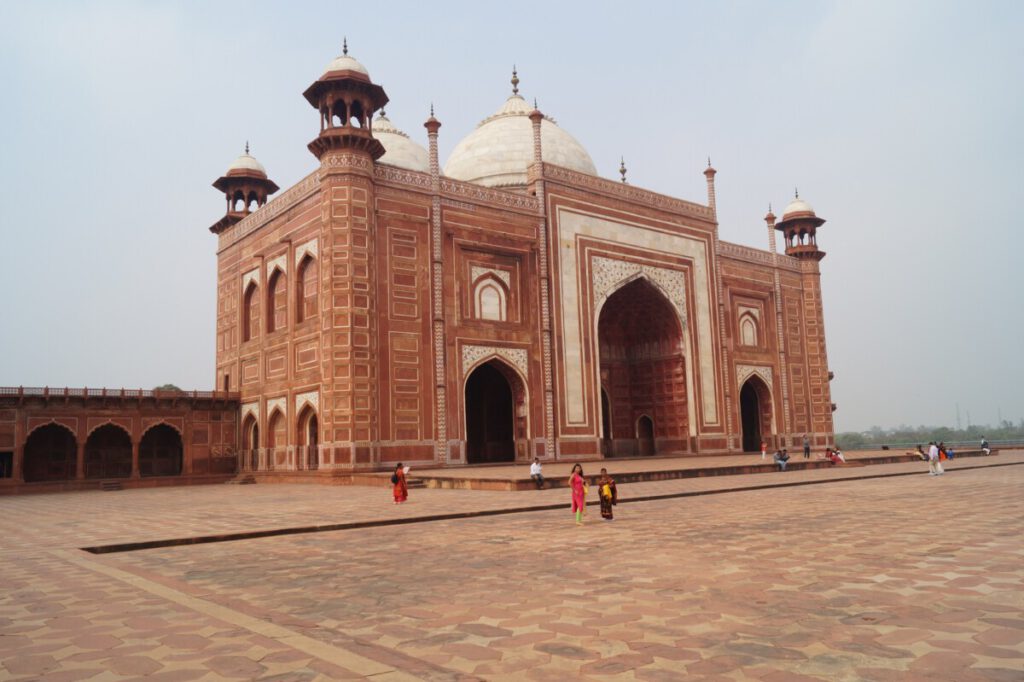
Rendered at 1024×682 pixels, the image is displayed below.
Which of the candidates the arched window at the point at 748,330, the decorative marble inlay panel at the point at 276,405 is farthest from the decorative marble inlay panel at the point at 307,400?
the arched window at the point at 748,330

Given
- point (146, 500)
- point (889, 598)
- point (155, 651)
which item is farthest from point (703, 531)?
point (146, 500)

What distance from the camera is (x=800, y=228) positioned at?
33.1 meters

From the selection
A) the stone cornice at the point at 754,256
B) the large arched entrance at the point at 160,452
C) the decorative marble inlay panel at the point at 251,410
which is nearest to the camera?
the large arched entrance at the point at 160,452

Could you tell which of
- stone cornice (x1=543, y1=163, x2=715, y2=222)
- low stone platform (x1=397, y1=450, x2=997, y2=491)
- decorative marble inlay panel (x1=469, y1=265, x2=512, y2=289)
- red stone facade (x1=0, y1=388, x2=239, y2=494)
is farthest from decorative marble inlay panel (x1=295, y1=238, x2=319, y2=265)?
stone cornice (x1=543, y1=163, x2=715, y2=222)

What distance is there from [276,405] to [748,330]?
18185mm

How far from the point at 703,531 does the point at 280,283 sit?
18078 mm

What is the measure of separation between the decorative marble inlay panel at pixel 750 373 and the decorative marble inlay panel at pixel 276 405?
16.3m

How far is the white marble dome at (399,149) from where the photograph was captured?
94.6 ft

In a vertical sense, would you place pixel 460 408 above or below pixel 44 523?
above

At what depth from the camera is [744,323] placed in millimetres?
30812

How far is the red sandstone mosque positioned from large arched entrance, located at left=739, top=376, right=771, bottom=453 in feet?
0.80

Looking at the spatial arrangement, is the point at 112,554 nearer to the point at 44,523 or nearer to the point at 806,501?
the point at 44,523

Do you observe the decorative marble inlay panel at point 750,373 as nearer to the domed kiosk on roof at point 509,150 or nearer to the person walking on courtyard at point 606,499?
the domed kiosk on roof at point 509,150

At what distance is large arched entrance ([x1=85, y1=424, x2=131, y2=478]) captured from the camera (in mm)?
22266
